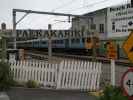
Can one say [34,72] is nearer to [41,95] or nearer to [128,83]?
[41,95]

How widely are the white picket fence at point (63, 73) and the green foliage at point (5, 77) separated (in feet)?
3.78

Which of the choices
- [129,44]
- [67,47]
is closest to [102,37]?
[67,47]

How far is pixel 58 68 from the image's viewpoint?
16.5m

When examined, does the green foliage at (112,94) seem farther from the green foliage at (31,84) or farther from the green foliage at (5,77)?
the green foliage at (31,84)

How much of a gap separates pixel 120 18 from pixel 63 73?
35547 mm

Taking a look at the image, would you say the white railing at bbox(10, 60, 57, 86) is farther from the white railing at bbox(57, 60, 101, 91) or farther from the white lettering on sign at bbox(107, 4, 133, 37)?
the white lettering on sign at bbox(107, 4, 133, 37)

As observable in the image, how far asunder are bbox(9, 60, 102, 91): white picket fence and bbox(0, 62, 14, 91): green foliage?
1153mm

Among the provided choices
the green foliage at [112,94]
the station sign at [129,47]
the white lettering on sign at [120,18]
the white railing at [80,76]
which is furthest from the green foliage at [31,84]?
the white lettering on sign at [120,18]

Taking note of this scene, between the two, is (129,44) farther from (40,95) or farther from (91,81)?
(91,81)

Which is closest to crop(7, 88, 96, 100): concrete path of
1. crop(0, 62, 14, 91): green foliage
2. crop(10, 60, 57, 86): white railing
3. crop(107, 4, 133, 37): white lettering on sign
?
crop(0, 62, 14, 91): green foliage

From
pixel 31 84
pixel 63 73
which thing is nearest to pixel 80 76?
pixel 63 73

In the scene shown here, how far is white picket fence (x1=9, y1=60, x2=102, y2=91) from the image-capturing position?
16.5 meters

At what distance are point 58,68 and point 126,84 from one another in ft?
26.5

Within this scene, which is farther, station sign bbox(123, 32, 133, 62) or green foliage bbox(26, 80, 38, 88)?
green foliage bbox(26, 80, 38, 88)
